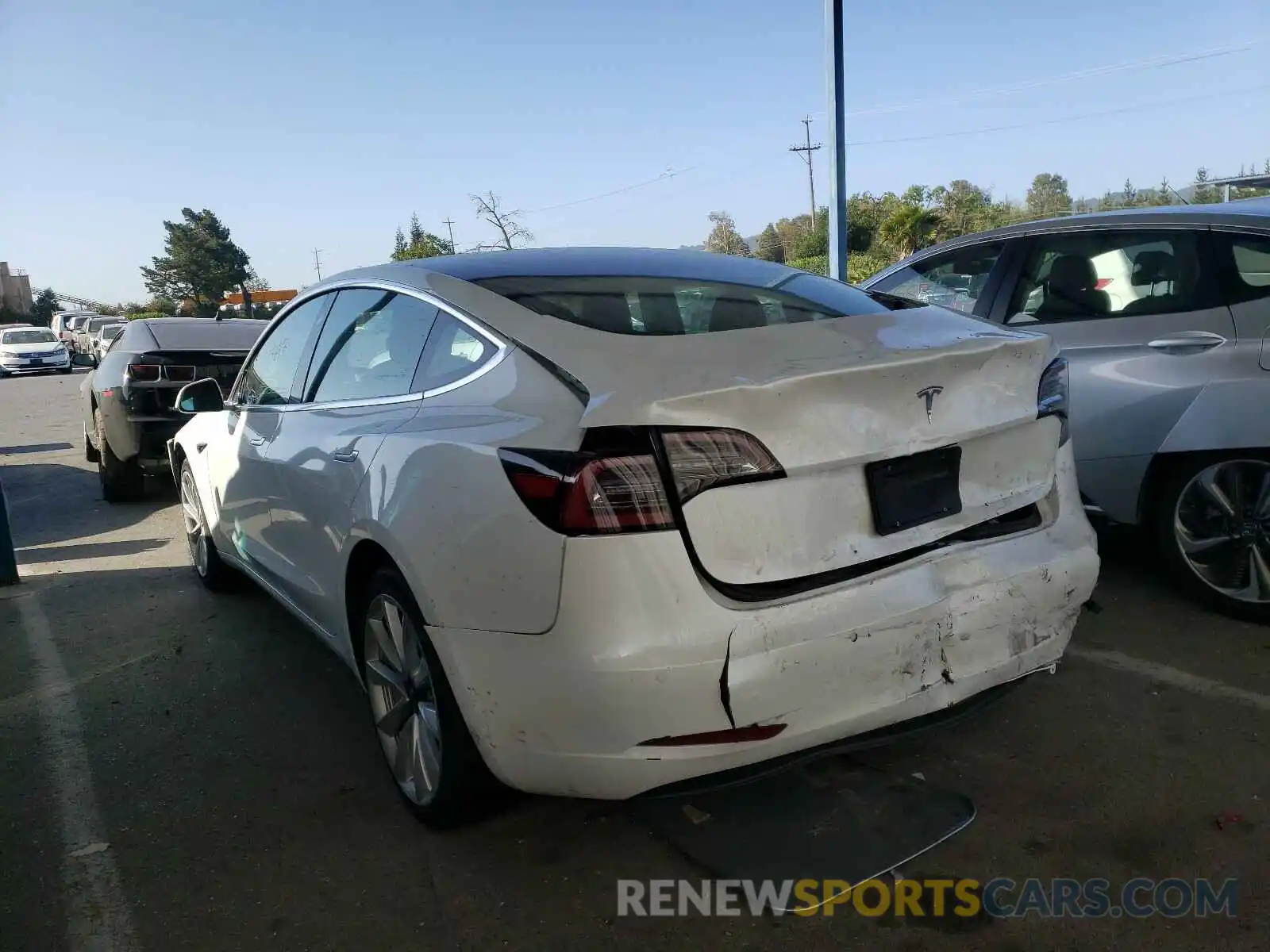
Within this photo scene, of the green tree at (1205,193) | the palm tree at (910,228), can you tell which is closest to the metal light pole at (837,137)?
the green tree at (1205,193)

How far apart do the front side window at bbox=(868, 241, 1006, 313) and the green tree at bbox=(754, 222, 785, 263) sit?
57500mm

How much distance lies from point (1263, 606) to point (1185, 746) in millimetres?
1264

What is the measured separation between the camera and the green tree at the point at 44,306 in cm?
8887

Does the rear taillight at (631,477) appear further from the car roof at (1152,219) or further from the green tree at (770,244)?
the green tree at (770,244)

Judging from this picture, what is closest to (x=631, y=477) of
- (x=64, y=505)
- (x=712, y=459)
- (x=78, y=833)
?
(x=712, y=459)

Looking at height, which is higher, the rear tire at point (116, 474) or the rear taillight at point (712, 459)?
the rear taillight at point (712, 459)

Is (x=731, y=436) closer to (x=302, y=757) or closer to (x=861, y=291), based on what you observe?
(x=861, y=291)

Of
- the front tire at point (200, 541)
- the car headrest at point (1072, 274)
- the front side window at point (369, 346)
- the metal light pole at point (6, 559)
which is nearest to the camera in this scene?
the front side window at point (369, 346)

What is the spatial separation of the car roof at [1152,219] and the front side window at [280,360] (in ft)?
10.6

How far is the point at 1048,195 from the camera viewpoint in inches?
2960

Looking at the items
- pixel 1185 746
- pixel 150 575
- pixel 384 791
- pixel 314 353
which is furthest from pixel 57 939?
pixel 150 575

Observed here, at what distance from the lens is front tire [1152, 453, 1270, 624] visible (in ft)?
13.0

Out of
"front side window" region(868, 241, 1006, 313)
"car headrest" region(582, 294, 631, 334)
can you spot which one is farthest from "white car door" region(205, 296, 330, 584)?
"front side window" region(868, 241, 1006, 313)

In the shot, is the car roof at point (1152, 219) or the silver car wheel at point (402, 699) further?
the car roof at point (1152, 219)
